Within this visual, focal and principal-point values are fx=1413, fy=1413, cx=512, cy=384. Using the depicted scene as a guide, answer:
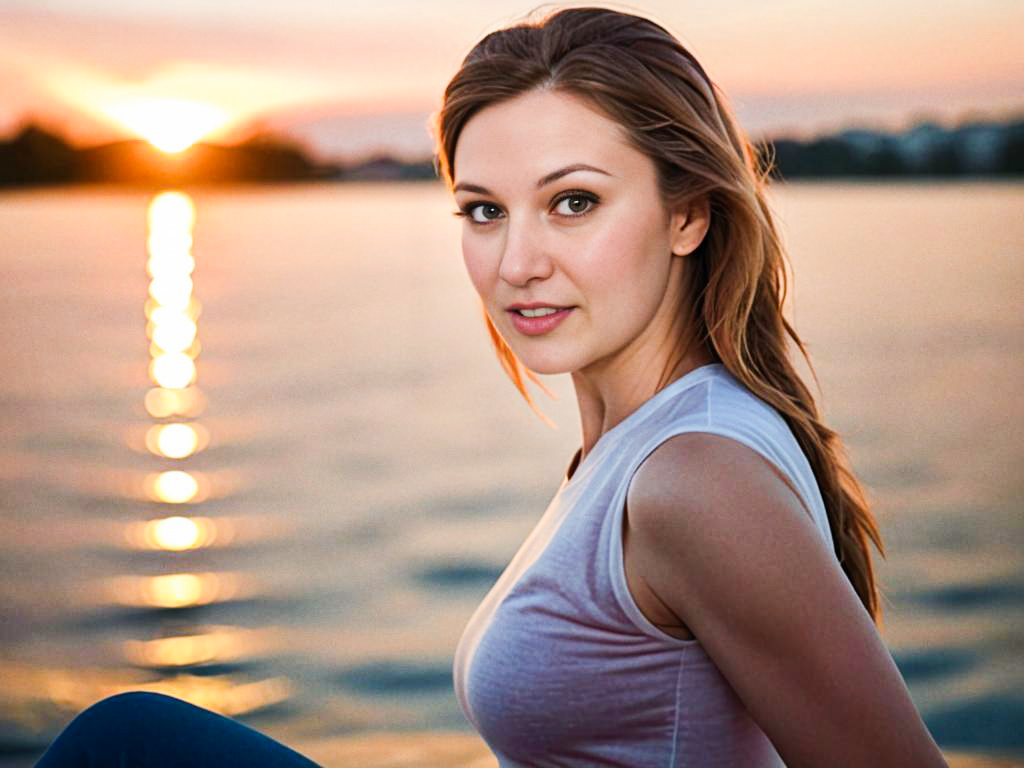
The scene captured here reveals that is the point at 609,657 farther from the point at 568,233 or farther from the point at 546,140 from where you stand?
the point at 546,140

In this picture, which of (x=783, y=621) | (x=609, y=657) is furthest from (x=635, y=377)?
(x=783, y=621)

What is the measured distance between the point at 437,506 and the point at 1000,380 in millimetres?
5779

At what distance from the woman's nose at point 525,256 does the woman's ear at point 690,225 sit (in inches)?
7.3

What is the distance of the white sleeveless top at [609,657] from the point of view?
5.51 feet

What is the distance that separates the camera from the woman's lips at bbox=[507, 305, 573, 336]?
194cm

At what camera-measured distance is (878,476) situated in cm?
892

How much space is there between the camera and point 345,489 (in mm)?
9102

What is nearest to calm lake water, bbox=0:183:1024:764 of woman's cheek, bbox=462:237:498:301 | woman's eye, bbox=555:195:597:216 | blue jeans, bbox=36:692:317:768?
blue jeans, bbox=36:692:317:768

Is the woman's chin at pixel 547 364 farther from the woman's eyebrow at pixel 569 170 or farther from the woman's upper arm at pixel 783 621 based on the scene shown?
the woman's upper arm at pixel 783 621

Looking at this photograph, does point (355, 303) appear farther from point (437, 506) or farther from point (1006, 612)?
point (1006, 612)

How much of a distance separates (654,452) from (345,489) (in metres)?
7.55

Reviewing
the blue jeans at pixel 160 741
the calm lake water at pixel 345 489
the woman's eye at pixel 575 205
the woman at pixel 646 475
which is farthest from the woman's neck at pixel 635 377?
the calm lake water at pixel 345 489

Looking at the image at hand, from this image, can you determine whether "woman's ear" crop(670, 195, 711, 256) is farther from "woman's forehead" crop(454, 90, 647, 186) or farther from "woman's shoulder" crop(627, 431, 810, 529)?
"woman's shoulder" crop(627, 431, 810, 529)

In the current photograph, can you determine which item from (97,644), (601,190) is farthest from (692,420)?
(97,644)
